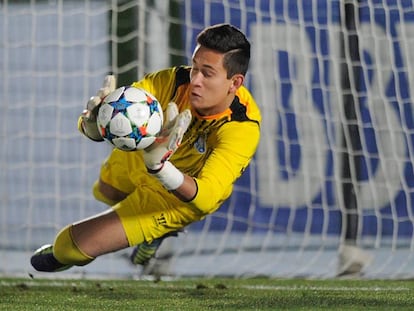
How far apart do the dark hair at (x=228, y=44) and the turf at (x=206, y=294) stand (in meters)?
1.01

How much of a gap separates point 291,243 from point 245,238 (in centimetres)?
33

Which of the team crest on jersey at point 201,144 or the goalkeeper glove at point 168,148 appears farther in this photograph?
the team crest on jersey at point 201,144

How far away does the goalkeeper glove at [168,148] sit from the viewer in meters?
4.36

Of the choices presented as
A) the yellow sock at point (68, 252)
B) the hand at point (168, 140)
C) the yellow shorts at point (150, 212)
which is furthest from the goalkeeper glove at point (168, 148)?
the yellow sock at point (68, 252)

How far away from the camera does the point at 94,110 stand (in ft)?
15.3

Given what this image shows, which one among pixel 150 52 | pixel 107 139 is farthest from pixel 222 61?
pixel 150 52

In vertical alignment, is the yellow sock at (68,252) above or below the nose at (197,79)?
below

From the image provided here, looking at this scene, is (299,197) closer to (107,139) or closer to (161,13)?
(161,13)

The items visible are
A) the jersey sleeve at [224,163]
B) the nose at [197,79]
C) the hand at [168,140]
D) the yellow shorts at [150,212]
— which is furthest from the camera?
Result: the yellow shorts at [150,212]

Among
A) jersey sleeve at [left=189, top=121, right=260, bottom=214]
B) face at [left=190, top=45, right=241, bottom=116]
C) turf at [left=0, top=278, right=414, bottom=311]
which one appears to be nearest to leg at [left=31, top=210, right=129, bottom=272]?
turf at [left=0, top=278, right=414, bottom=311]

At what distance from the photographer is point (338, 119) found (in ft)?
24.6

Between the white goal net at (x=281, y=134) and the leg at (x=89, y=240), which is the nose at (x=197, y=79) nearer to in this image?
the leg at (x=89, y=240)

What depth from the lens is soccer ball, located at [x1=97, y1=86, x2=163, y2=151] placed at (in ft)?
14.6

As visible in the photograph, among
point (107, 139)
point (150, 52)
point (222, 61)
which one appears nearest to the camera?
point (107, 139)
